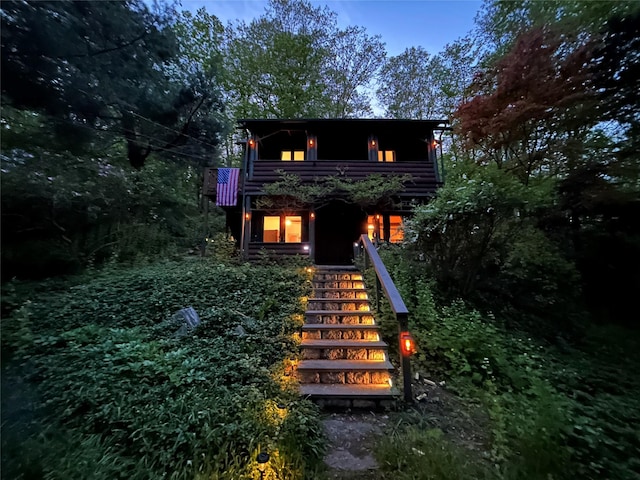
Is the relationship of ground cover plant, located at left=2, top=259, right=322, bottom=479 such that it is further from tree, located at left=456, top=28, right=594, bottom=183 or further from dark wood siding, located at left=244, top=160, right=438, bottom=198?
tree, located at left=456, top=28, right=594, bottom=183

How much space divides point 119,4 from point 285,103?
15.4 meters

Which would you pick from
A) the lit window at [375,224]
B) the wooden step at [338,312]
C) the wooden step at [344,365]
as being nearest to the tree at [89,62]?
the wooden step at [338,312]

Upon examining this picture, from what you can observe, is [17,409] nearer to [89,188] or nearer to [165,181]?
[89,188]

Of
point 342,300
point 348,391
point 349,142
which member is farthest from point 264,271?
point 349,142

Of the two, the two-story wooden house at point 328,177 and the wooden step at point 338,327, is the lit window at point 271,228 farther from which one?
the wooden step at point 338,327

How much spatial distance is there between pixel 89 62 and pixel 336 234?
9437 mm

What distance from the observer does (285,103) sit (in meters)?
17.9

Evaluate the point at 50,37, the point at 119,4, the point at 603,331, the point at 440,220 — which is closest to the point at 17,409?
the point at 50,37

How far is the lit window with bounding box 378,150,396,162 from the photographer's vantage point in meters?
11.7

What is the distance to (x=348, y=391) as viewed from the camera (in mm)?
3275

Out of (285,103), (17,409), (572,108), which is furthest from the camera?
(285,103)

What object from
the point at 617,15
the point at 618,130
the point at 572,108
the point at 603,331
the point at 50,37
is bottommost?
the point at 603,331

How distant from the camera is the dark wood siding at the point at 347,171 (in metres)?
10.6

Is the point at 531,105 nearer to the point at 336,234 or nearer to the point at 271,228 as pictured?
the point at 336,234
